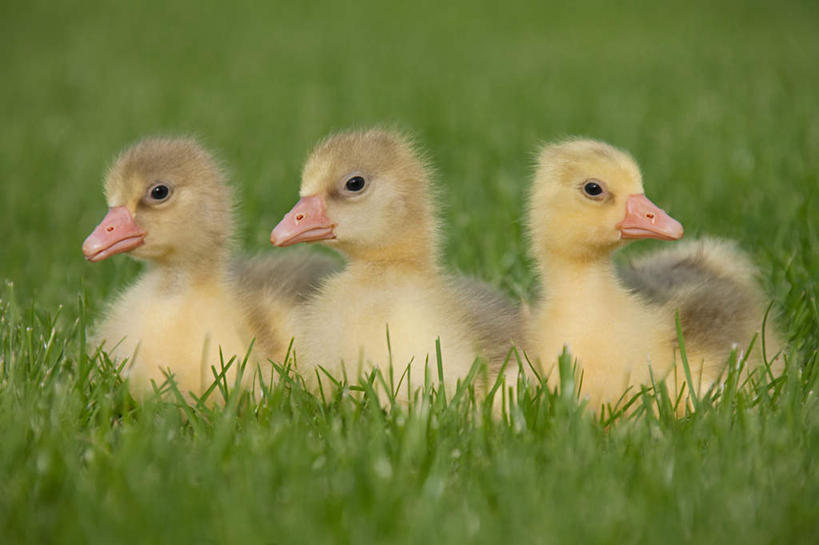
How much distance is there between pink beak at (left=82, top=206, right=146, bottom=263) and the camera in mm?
3104

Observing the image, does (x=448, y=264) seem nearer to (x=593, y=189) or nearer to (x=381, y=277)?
(x=381, y=277)

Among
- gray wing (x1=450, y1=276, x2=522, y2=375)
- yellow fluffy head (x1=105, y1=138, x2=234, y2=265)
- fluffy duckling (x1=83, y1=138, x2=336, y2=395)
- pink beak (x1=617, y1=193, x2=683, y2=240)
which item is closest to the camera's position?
pink beak (x1=617, y1=193, x2=683, y2=240)

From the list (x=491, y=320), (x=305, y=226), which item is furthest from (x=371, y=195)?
(x=491, y=320)

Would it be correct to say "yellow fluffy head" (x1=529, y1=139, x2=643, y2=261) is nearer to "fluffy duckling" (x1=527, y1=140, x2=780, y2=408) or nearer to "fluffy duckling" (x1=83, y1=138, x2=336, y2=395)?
"fluffy duckling" (x1=527, y1=140, x2=780, y2=408)

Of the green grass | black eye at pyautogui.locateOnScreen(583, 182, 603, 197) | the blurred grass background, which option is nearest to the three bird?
black eye at pyautogui.locateOnScreen(583, 182, 603, 197)

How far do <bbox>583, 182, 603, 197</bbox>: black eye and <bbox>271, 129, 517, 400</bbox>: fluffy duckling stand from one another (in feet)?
1.50

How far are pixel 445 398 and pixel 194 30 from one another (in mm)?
12942

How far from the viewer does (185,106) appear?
30.0 ft

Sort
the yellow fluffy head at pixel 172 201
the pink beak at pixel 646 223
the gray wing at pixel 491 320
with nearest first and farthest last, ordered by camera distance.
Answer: the pink beak at pixel 646 223, the gray wing at pixel 491 320, the yellow fluffy head at pixel 172 201

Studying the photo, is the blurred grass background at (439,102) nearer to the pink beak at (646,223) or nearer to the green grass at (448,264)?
the green grass at (448,264)

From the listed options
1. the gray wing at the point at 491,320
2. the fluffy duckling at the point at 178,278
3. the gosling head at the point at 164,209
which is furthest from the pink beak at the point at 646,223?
the gosling head at the point at 164,209

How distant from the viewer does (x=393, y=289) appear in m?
2.98

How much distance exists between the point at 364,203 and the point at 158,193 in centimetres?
69

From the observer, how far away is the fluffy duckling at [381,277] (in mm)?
2891
